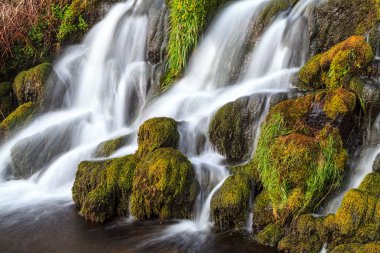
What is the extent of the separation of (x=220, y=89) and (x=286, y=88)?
1639mm

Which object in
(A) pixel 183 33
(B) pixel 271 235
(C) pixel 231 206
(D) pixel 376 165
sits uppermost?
(A) pixel 183 33

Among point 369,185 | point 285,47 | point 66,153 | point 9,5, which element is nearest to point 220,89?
point 285,47

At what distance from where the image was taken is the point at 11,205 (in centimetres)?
716

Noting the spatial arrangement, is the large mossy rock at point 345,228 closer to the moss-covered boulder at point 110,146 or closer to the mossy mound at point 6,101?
the moss-covered boulder at point 110,146

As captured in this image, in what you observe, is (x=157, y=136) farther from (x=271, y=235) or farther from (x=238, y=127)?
(x=271, y=235)

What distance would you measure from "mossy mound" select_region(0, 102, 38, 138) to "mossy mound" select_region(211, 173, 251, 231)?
17.8 ft

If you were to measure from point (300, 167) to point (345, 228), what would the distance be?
90 cm

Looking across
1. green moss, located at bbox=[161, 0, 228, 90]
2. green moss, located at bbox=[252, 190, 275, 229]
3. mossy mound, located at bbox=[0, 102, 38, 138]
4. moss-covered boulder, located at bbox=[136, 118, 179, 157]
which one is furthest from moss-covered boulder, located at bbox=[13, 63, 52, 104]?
green moss, located at bbox=[252, 190, 275, 229]

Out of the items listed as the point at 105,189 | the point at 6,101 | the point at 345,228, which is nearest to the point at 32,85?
the point at 6,101

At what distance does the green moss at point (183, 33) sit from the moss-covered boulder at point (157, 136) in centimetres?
259

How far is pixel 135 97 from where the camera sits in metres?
9.90

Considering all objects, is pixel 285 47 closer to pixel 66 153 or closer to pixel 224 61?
pixel 224 61

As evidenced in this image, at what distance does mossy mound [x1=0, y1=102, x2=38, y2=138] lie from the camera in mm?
9547

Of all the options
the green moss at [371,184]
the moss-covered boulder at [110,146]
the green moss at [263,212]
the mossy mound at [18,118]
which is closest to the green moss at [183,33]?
the moss-covered boulder at [110,146]
